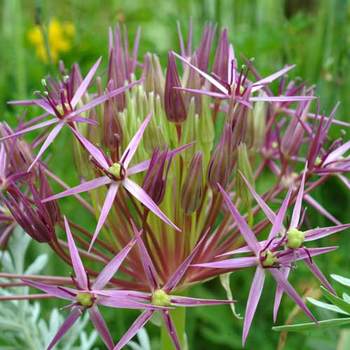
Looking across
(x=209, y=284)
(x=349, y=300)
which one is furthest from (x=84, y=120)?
(x=209, y=284)

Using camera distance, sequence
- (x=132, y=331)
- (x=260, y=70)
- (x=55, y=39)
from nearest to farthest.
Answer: (x=132, y=331) < (x=260, y=70) < (x=55, y=39)

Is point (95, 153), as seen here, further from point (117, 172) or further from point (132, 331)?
point (132, 331)

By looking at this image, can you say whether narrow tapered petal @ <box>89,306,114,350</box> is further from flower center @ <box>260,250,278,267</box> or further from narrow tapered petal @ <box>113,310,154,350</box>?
flower center @ <box>260,250,278,267</box>

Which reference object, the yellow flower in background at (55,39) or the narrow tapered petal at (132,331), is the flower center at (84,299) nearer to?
the narrow tapered petal at (132,331)

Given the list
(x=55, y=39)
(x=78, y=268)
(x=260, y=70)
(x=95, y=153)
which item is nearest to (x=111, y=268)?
(x=78, y=268)

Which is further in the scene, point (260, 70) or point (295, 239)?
point (260, 70)
